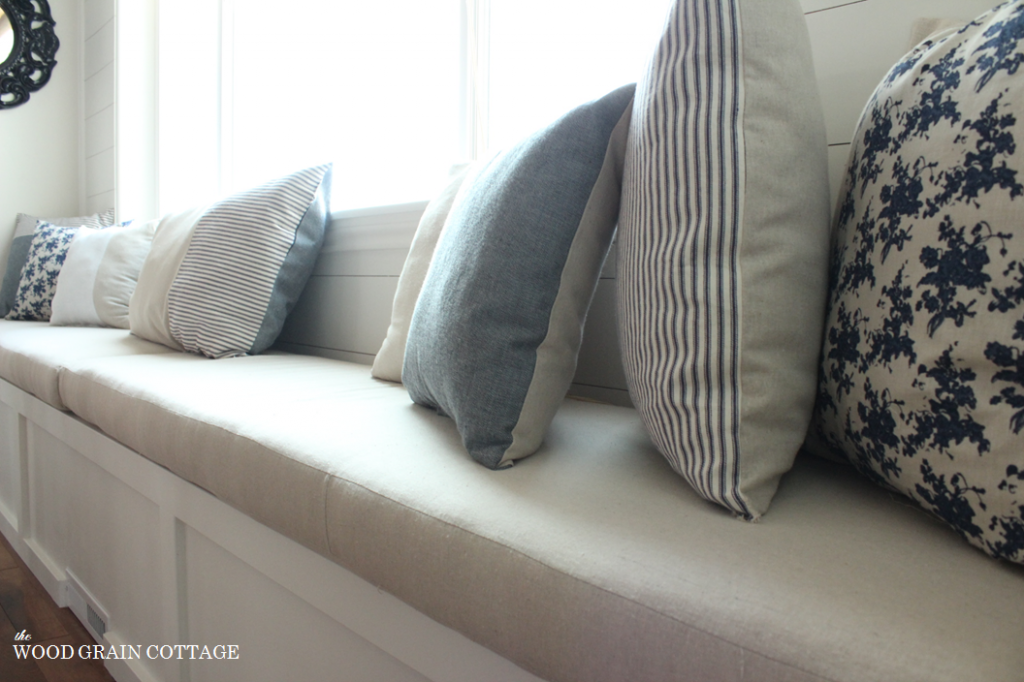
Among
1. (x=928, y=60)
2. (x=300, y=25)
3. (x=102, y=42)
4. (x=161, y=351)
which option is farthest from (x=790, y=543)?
(x=102, y=42)

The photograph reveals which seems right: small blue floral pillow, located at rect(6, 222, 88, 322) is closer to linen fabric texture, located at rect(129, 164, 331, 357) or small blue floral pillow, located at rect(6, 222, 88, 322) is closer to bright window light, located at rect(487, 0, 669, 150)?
linen fabric texture, located at rect(129, 164, 331, 357)

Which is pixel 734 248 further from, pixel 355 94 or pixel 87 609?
pixel 355 94

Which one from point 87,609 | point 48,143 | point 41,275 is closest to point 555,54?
point 87,609

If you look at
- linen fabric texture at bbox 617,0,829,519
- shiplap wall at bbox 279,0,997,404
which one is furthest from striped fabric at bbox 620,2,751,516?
shiplap wall at bbox 279,0,997,404

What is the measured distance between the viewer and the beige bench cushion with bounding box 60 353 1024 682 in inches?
14.1

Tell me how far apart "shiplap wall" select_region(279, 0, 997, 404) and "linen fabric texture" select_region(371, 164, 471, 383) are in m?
0.28

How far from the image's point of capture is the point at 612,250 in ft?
3.54

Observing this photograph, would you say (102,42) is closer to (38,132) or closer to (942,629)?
(38,132)

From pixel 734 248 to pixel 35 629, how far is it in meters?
1.64

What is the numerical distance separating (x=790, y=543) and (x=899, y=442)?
0.12 metres

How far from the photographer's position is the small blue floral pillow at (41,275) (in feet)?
8.06

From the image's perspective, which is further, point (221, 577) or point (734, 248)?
point (221, 577)

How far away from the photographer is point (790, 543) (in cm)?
45

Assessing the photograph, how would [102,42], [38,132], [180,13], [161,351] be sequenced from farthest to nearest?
[38,132] < [102,42] < [180,13] < [161,351]
